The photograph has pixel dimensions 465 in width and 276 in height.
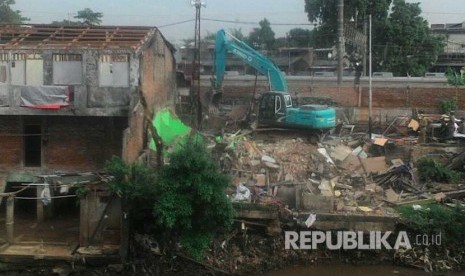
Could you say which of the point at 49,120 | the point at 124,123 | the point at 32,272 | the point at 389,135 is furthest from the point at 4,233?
the point at 389,135

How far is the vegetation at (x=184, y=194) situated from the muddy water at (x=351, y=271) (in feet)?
8.39

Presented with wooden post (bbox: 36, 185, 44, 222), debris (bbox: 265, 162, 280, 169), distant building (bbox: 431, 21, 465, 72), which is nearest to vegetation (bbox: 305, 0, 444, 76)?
distant building (bbox: 431, 21, 465, 72)

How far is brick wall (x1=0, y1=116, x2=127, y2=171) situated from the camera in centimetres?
1855

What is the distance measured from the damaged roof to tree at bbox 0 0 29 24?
25.1m

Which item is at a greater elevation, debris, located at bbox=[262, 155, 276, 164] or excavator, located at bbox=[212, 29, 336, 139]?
excavator, located at bbox=[212, 29, 336, 139]

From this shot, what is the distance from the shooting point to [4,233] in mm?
17234

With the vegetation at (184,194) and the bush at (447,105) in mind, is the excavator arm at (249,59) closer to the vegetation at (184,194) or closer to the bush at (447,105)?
the bush at (447,105)

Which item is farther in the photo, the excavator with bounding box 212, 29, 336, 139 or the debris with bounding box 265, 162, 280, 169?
the excavator with bounding box 212, 29, 336, 139

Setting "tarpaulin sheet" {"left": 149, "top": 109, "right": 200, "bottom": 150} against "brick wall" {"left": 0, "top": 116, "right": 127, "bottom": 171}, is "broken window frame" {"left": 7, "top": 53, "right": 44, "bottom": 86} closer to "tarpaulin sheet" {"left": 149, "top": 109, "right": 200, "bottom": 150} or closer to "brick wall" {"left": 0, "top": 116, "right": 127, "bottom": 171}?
"brick wall" {"left": 0, "top": 116, "right": 127, "bottom": 171}

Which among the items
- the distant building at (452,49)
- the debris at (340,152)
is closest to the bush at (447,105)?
the debris at (340,152)

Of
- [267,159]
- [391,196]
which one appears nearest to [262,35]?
[267,159]

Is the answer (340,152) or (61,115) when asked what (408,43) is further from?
(61,115)

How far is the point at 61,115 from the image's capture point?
59.0 feet

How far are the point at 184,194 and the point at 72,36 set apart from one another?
801 cm
